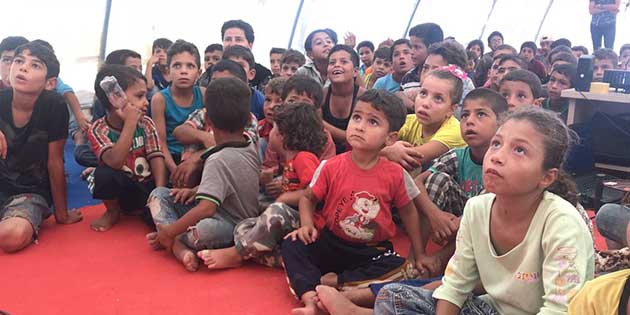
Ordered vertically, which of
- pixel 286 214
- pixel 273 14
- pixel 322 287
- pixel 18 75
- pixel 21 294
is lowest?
pixel 21 294

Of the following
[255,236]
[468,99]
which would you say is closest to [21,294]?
[255,236]

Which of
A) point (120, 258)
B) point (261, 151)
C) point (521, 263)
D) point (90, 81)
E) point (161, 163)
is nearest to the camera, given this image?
point (521, 263)

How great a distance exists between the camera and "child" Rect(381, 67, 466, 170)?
2.37 meters

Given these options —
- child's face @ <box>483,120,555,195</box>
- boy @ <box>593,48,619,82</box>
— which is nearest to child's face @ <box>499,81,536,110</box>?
child's face @ <box>483,120,555,195</box>

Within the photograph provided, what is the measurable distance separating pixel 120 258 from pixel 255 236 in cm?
66

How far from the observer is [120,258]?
2.38 meters

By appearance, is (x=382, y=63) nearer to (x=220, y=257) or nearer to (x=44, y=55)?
(x=44, y=55)

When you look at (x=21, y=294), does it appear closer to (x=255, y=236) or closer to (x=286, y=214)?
(x=255, y=236)

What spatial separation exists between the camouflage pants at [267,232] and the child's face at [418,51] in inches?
81.8

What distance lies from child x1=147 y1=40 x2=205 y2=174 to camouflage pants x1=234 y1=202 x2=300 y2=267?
962 millimetres

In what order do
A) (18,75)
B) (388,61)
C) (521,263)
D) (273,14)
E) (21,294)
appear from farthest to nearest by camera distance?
(273,14) → (388,61) → (18,75) → (21,294) → (521,263)

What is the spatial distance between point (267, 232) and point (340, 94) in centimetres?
123

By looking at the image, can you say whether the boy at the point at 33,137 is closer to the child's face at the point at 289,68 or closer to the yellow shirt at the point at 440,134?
the child's face at the point at 289,68

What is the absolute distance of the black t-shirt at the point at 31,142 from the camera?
8.62ft
